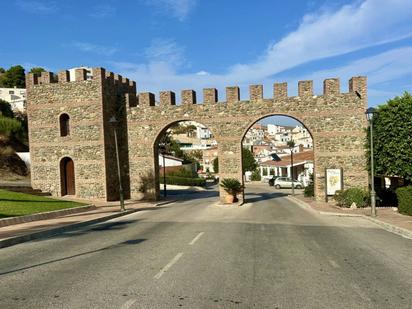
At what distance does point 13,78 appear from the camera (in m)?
109

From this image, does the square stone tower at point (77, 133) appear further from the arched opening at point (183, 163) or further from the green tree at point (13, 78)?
the green tree at point (13, 78)

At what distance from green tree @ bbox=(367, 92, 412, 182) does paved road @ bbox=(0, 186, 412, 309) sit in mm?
6762

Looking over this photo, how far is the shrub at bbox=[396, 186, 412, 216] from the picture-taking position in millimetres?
16875

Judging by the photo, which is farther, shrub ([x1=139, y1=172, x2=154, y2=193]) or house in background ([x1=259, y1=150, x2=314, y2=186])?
house in background ([x1=259, y1=150, x2=314, y2=186])

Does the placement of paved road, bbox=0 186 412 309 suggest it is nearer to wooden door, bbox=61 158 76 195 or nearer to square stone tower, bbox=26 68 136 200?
square stone tower, bbox=26 68 136 200

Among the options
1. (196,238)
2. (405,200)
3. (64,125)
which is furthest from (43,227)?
(405,200)

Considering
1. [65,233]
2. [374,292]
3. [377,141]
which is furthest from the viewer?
[377,141]

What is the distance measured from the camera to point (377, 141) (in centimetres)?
2052

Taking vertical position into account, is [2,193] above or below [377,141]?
below

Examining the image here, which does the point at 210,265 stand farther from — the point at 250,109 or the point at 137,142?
the point at 137,142

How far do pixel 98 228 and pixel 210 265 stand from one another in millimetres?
8368

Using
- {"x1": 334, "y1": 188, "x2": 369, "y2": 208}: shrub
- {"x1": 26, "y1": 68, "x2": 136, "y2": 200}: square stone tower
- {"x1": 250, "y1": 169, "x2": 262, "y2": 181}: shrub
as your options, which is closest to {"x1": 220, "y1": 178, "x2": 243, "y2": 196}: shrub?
{"x1": 334, "y1": 188, "x2": 369, "y2": 208}: shrub

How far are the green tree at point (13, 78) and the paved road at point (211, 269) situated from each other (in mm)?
110536

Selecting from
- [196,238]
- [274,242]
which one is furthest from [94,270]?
[274,242]
